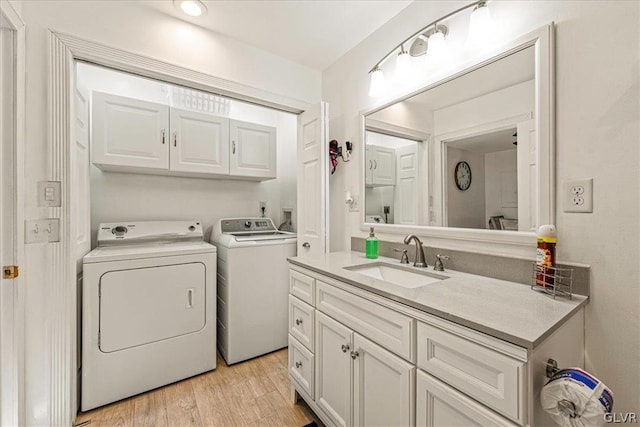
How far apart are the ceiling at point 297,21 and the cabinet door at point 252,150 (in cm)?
75

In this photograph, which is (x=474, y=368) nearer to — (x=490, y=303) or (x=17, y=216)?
(x=490, y=303)

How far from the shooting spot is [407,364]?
953mm

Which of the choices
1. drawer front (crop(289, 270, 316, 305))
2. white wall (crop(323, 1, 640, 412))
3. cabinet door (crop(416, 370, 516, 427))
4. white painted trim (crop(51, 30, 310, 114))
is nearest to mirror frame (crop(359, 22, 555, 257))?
white wall (crop(323, 1, 640, 412))

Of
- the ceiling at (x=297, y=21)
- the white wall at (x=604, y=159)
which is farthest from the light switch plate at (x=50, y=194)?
the white wall at (x=604, y=159)

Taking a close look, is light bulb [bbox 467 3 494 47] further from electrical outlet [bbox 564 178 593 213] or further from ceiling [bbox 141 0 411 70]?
electrical outlet [bbox 564 178 593 213]

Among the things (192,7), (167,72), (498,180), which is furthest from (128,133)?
(498,180)

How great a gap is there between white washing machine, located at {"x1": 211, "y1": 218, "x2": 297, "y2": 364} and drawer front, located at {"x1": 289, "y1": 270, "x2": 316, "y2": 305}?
682mm

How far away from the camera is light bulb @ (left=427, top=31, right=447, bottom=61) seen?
55.9 inches

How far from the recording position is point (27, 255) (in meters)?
1.32

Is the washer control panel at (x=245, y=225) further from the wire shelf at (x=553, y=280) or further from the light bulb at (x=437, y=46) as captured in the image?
the wire shelf at (x=553, y=280)

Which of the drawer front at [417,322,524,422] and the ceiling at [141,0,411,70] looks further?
the ceiling at [141,0,411,70]

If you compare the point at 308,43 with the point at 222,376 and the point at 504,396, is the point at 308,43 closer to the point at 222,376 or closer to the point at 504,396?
the point at 504,396

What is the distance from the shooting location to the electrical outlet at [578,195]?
986 mm

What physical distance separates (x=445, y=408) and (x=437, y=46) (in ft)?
5.27
